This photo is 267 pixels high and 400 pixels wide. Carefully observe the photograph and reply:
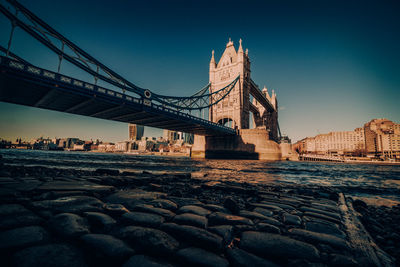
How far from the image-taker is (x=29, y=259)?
100 centimetres

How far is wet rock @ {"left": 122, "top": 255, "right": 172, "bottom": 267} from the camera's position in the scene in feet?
3.48

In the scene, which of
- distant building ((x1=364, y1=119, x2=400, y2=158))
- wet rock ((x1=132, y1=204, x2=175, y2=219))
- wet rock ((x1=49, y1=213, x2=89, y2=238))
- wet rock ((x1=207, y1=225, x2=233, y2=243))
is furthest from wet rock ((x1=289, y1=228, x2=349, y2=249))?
distant building ((x1=364, y1=119, x2=400, y2=158))

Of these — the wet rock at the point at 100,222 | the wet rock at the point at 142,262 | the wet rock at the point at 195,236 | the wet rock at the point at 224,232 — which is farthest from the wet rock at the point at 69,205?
the wet rock at the point at 224,232

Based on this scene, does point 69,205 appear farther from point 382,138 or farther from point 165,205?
point 382,138

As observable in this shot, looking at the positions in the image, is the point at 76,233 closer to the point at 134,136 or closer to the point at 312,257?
the point at 312,257

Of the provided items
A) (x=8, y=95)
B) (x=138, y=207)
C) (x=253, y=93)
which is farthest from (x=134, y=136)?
(x=138, y=207)

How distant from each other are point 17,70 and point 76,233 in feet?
61.7

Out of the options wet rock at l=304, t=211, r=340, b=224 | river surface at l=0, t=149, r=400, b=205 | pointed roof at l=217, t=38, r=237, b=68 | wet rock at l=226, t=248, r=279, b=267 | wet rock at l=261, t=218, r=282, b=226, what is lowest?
river surface at l=0, t=149, r=400, b=205

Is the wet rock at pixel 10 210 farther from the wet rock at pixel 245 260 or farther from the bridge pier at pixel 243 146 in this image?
the bridge pier at pixel 243 146

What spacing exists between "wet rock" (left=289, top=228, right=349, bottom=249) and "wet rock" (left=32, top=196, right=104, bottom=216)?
7.40ft

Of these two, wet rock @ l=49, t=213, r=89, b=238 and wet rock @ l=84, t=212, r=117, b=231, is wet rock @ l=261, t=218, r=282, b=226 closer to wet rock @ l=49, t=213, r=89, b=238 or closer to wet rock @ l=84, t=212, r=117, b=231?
wet rock @ l=84, t=212, r=117, b=231

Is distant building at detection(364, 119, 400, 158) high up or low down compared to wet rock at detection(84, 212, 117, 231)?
up

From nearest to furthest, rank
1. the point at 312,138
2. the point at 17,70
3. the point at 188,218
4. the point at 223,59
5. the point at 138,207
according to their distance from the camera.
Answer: the point at 188,218, the point at 138,207, the point at 17,70, the point at 223,59, the point at 312,138

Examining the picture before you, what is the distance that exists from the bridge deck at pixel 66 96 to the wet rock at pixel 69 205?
1756 centimetres
